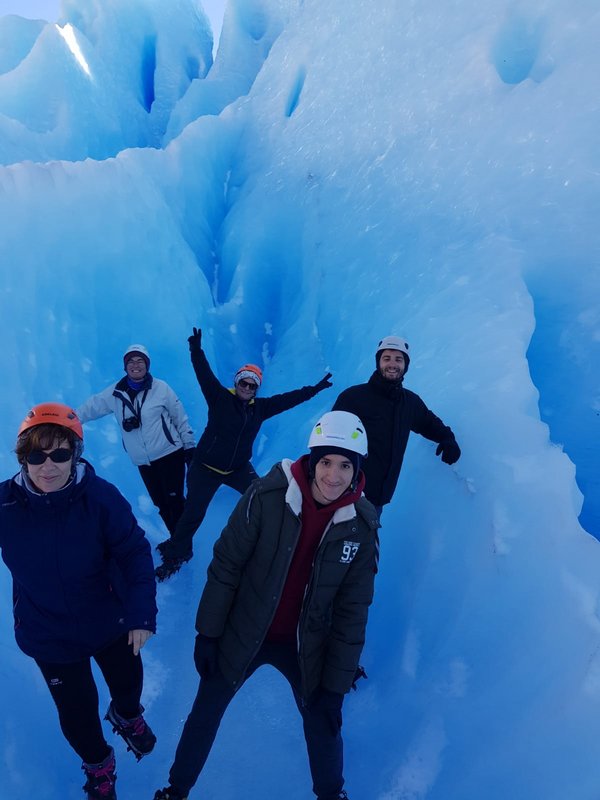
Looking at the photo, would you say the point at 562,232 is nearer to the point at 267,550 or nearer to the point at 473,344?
the point at 473,344

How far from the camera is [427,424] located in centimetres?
272

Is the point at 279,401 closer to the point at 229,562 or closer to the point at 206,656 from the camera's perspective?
the point at 229,562

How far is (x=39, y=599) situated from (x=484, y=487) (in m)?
2.06

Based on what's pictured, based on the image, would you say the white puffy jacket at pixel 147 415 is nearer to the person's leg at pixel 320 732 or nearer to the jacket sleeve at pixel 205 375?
the jacket sleeve at pixel 205 375

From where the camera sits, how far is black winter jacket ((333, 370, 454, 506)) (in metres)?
2.55

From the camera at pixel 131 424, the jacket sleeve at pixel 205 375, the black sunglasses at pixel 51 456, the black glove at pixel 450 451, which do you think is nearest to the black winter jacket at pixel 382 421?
the black glove at pixel 450 451

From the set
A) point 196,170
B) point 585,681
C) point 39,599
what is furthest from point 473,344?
point 196,170

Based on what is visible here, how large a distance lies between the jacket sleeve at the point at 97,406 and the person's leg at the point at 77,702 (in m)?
1.56

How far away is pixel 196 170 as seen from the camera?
702 centimetres

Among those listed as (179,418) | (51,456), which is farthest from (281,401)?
(51,456)

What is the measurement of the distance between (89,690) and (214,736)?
0.45m

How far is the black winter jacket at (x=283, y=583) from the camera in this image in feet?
5.43

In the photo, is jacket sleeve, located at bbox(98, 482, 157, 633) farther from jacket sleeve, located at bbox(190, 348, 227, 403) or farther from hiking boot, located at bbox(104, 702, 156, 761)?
jacket sleeve, located at bbox(190, 348, 227, 403)

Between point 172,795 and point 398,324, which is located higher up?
point 398,324
